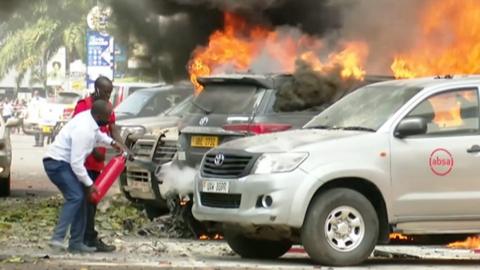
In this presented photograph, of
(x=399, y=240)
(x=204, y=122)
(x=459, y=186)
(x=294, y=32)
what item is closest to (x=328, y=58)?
(x=294, y=32)

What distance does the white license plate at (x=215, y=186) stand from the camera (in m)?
9.55

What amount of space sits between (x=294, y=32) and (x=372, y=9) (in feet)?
3.25

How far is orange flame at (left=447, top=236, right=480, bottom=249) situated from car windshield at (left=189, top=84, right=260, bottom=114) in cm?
254

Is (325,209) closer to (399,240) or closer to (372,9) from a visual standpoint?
(399,240)

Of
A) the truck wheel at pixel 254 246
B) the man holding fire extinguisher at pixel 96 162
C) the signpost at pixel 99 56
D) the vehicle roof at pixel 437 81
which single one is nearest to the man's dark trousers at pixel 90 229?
the man holding fire extinguisher at pixel 96 162

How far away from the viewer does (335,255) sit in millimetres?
9188

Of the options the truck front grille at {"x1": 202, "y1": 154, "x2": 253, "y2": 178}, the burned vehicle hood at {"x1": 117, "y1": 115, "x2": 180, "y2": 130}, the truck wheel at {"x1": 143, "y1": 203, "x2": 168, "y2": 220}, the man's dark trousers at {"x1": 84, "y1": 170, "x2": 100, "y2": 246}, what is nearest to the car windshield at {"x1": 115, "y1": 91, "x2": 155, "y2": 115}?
the burned vehicle hood at {"x1": 117, "y1": 115, "x2": 180, "y2": 130}

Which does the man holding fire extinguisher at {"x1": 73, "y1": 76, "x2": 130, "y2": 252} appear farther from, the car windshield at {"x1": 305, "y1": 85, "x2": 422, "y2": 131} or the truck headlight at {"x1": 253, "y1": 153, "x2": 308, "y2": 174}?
the car windshield at {"x1": 305, "y1": 85, "x2": 422, "y2": 131}

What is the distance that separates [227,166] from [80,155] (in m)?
1.36

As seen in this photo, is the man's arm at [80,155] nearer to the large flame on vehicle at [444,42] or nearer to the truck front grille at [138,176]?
the truck front grille at [138,176]

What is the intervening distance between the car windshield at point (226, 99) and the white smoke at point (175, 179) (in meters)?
0.73

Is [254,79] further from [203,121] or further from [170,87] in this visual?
[170,87]

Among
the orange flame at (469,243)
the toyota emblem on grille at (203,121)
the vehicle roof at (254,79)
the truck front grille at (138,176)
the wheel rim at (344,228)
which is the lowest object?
the orange flame at (469,243)

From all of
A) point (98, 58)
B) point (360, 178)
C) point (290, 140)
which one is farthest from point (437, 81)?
point (98, 58)
